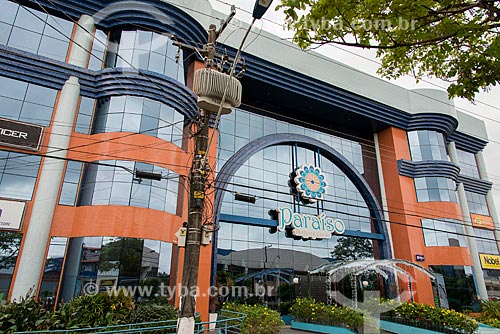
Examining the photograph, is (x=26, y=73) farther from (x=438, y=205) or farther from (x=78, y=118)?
(x=438, y=205)

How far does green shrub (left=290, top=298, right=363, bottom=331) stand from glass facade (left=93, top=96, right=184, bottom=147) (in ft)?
37.7

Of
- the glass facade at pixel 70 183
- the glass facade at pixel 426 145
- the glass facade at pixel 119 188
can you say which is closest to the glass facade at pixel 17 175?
the glass facade at pixel 70 183

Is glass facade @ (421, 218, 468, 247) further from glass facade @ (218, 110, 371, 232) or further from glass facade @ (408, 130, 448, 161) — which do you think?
glass facade @ (408, 130, 448, 161)

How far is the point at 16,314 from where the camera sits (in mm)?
9266

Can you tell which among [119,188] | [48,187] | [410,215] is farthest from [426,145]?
[48,187]

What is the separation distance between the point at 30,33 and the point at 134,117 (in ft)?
22.0

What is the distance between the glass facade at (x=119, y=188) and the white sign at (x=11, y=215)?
231 cm

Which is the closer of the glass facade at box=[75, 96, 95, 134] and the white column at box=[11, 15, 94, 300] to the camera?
the white column at box=[11, 15, 94, 300]

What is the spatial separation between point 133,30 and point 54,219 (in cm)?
1068

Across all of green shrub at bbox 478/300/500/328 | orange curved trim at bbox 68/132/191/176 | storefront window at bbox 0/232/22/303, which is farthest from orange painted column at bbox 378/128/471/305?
storefront window at bbox 0/232/22/303

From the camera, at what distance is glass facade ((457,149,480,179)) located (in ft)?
103

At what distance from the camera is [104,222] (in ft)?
46.8

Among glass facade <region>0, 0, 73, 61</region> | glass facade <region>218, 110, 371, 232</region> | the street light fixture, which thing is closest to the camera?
the street light fixture

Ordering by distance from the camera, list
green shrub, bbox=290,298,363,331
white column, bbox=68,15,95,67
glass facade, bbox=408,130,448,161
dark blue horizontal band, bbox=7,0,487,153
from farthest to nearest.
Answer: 1. glass facade, bbox=408,130,448,161
2. dark blue horizontal band, bbox=7,0,487,153
3. white column, bbox=68,15,95,67
4. green shrub, bbox=290,298,363,331
